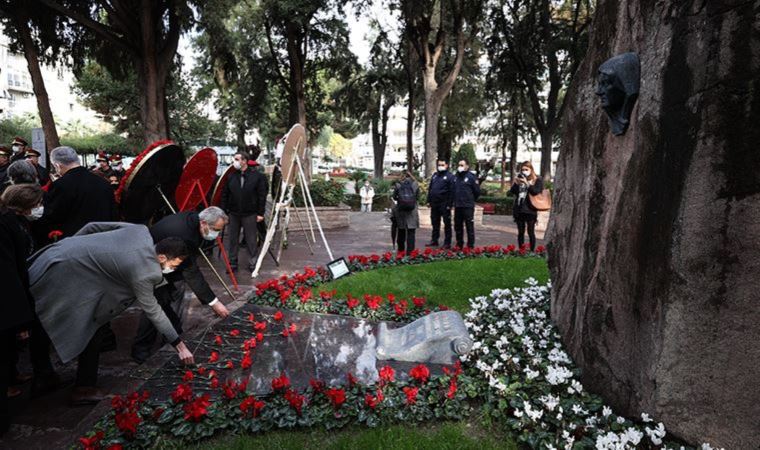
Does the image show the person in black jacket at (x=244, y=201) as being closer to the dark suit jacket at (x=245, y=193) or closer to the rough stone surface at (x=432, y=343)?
the dark suit jacket at (x=245, y=193)

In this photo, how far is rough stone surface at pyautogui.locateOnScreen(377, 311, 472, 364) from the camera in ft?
14.3

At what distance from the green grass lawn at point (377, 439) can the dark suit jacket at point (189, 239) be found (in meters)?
1.83

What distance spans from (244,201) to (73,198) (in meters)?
3.32

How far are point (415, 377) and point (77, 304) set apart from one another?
Result: 2.54 meters

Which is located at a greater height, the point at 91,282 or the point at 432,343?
the point at 91,282

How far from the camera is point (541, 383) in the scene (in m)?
3.65

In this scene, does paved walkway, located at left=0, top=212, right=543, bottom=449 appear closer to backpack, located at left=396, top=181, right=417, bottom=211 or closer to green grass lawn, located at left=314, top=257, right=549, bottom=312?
green grass lawn, located at left=314, top=257, right=549, bottom=312

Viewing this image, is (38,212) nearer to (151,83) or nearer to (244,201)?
(244,201)

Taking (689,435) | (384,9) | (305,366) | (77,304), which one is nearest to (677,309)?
(689,435)

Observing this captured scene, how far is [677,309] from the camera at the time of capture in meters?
2.72

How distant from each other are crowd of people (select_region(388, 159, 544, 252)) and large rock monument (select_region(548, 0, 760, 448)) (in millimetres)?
5827

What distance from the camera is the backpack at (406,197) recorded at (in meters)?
9.28

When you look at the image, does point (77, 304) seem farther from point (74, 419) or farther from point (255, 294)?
point (255, 294)

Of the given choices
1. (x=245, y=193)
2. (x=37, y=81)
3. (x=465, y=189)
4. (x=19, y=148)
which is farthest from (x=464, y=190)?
(x=37, y=81)
